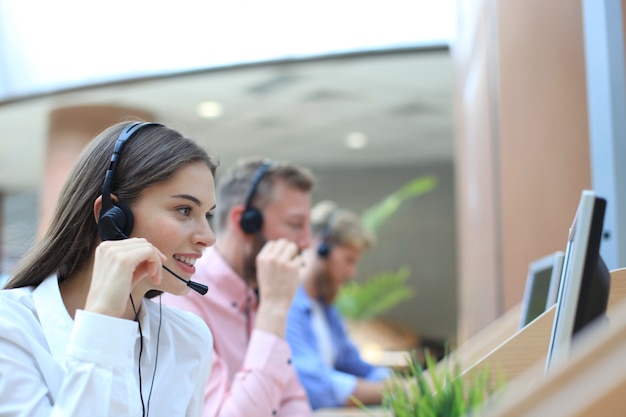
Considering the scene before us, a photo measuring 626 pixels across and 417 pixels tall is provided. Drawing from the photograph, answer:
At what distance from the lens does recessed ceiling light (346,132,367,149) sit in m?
8.84

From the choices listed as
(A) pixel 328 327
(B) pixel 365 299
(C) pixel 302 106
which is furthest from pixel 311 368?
(C) pixel 302 106

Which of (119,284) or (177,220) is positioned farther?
(177,220)

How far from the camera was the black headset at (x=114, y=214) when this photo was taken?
101 centimetres

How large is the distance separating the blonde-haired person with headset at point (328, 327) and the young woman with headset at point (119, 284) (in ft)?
3.46

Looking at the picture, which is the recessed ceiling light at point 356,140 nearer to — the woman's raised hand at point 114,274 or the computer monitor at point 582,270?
the woman's raised hand at point 114,274

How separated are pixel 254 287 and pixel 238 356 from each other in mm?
171

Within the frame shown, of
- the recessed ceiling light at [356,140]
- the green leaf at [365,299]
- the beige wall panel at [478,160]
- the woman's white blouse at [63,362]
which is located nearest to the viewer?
the woman's white blouse at [63,362]

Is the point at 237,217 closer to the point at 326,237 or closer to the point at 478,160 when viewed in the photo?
the point at 326,237

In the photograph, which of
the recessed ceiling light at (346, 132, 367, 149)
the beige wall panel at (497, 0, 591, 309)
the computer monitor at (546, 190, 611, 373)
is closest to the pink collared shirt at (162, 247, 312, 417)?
the computer monitor at (546, 190, 611, 373)

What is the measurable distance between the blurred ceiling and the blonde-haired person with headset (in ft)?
9.18

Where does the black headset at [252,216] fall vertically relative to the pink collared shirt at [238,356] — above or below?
above

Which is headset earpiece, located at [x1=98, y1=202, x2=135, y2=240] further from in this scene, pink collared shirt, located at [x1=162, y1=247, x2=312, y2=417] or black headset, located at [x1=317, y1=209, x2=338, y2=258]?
black headset, located at [x1=317, y1=209, x2=338, y2=258]

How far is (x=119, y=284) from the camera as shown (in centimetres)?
90

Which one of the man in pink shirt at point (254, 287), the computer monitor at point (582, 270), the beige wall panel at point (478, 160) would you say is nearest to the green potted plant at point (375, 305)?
the beige wall panel at point (478, 160)
